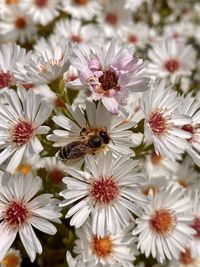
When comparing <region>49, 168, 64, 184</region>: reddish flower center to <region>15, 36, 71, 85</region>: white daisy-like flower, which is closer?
<region>15, 36, 71, 85</region>: white daisy-like flower

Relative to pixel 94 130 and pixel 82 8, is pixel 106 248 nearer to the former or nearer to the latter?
pixel 94 130

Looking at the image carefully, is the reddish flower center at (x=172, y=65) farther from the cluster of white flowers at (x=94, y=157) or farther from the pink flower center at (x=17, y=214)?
the pink flower center at (x=17, y=214)

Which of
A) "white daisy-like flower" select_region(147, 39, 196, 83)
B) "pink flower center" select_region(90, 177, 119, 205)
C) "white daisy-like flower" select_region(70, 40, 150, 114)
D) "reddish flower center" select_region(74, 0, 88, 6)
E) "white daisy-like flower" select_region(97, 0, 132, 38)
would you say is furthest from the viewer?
"white daisy-like flower" select_region(97, 0, 132, 38)

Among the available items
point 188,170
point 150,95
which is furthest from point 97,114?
point 188,170

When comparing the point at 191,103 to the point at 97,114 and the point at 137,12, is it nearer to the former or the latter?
the point at 97,114

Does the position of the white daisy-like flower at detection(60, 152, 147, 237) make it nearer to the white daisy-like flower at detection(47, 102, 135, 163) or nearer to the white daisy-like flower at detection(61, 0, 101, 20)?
the white daisy-like flower at detection(47, 102, 135, 163)

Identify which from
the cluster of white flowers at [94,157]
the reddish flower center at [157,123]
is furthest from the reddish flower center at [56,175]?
the reddish flower center at [157,123]

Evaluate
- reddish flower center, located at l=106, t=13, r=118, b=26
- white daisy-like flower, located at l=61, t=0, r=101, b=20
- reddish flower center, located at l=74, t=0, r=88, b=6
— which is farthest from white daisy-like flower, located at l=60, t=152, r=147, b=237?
reddish flower center, located at l=106, t=13, r=118, b=26

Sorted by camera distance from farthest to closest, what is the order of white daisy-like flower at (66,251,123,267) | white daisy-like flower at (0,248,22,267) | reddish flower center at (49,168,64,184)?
reddish flower center at (49,168,64,184) → white daisy-like flower at (0,248,22,267) → white daisy-like flower at (66,251,123,267)
